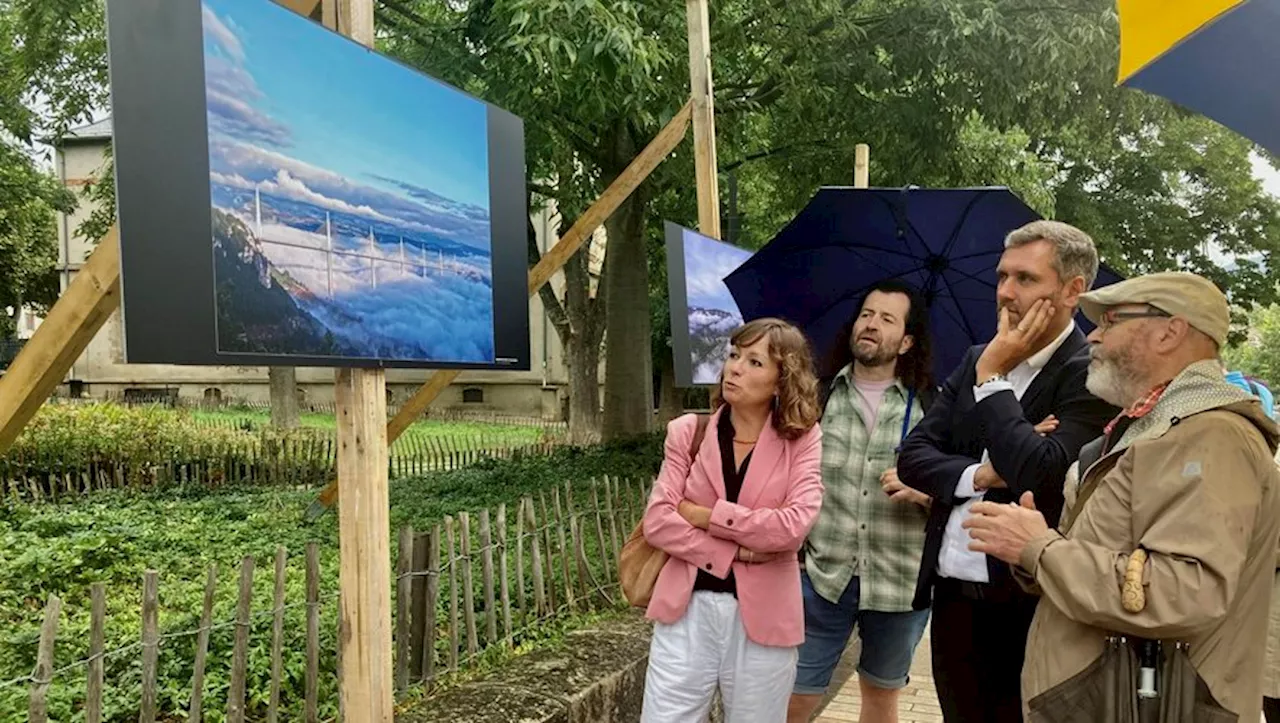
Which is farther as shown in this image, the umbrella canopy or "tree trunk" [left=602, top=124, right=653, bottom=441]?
"tree trunk" [left=602, top=124, right=653, bottom=441]

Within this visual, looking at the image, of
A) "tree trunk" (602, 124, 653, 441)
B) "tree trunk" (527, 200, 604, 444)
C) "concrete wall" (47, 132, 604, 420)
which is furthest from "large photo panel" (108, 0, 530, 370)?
"concrete wall" (47, 132, 604, 420)

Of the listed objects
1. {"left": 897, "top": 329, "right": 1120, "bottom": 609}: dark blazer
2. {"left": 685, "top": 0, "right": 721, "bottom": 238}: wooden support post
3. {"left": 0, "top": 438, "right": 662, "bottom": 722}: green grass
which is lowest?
{"left": 0, "top": 438, "right": 662, "bottom": 722}: green grass

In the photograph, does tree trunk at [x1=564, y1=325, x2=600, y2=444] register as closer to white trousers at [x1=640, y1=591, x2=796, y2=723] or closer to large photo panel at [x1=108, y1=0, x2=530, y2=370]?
large photo panel at [x1=108, y1=0, x2=530, y2=370]

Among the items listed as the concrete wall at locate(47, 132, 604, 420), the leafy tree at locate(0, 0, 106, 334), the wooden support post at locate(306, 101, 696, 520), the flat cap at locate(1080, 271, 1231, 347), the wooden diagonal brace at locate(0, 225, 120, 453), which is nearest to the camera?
the flat cap at locate(1080, 271, 1231, 347)

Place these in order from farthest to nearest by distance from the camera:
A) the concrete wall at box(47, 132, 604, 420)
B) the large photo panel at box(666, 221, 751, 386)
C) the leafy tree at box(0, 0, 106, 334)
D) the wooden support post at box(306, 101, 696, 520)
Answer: the concrete wall at box(47, 132, 604, 420)
the leafy tree at box(0, 0, 106, 334)
the wooden support post at box(306, 101, 696, 520)
the large photo panel at box(666, 221, 751, 386)

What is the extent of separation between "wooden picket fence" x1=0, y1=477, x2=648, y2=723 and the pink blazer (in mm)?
1007

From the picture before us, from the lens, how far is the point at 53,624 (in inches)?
84.2

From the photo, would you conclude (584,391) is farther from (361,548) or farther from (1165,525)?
(1165,525)

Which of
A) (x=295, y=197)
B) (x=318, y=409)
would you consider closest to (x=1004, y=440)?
(x=295, y=197)

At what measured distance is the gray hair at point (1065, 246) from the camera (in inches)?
95.6

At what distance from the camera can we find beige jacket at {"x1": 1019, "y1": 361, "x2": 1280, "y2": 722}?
5.36 ft

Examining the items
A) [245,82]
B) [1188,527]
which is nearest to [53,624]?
[245,82]

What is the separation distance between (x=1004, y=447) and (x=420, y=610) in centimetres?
212

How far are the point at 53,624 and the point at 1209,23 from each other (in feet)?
10.4
